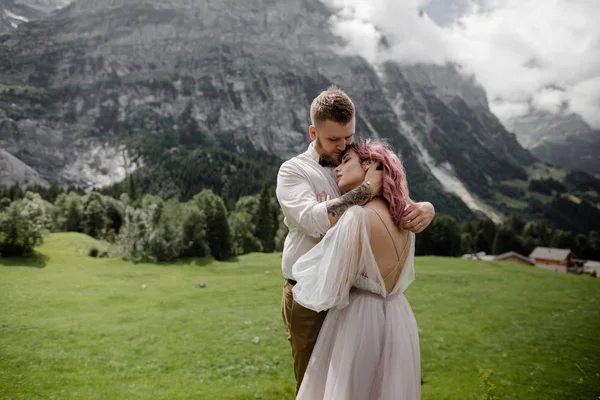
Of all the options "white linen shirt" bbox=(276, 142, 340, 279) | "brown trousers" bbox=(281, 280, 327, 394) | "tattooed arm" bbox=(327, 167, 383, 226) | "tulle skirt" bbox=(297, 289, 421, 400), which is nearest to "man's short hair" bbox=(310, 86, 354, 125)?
"white linen shirt" bbox=(276, 142, 340, 279)

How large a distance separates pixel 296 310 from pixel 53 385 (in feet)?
26.5

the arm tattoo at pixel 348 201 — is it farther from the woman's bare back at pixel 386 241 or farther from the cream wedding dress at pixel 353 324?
the woman's bare back at pixel 386 241

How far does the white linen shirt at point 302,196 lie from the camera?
4.32 m

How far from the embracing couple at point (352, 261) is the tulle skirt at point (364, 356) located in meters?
0.01

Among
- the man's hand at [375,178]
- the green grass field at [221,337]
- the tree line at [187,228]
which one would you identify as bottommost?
the green grass field at [221,337]

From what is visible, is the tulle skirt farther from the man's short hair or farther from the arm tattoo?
Answer: the man's short hair

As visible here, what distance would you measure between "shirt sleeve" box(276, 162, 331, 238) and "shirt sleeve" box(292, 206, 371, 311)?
182 millimetres

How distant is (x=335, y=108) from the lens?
4.47 metres

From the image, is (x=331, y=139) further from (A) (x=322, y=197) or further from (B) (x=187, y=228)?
(B) (x=187, y=228)

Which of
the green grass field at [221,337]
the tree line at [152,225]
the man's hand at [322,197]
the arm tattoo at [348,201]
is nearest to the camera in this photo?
the arm tattoo at [348,201]

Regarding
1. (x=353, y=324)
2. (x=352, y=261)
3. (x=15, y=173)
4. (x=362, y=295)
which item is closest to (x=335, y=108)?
(x=352, y=261)

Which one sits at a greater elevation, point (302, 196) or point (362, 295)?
point (302, 196)

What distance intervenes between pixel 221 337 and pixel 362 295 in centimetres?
1334

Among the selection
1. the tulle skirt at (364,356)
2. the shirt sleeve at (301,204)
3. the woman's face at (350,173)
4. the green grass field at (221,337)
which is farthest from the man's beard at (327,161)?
the green grass field at (221,337)
